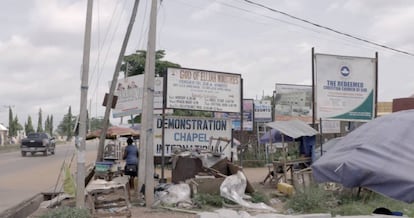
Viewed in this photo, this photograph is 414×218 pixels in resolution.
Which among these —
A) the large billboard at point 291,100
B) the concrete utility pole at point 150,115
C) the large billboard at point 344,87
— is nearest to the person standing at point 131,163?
the concrete utility pole at point 150,115

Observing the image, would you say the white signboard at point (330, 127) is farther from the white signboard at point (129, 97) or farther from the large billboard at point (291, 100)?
the white signboard at point (129, 97)

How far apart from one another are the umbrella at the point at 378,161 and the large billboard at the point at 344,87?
12430mm

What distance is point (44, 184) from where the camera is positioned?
20.1 m

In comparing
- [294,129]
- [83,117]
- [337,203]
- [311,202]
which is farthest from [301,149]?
[83,117]

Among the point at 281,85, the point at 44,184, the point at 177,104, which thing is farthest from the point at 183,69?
the point at 281,85

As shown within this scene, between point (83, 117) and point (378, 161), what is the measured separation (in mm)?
8046

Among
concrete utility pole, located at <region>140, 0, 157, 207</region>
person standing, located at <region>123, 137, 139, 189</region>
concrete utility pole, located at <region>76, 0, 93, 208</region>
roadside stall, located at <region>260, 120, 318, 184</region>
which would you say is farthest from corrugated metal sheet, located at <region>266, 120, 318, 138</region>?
concrete utility pole, located at <region>76, 0, 93, 208</region>

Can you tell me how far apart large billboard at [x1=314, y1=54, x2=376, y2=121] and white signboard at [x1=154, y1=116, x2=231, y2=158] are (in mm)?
3518

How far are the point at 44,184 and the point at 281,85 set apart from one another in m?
18.2

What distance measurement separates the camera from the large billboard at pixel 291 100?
3447 centimetres

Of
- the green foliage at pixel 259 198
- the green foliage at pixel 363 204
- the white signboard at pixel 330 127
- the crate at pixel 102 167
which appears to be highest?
the white signboard at pixel 330 127

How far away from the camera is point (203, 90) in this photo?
16.1 metres

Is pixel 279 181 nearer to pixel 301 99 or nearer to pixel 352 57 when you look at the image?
pixel 352 57

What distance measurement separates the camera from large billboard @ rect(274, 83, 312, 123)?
34469mm
